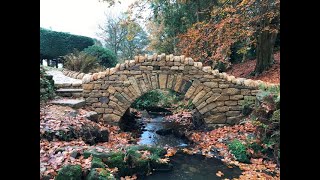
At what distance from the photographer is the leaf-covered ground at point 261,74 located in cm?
853

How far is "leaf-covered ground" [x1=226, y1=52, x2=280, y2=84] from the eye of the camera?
28.0 ft

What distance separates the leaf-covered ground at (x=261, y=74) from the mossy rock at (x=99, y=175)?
5.94 m

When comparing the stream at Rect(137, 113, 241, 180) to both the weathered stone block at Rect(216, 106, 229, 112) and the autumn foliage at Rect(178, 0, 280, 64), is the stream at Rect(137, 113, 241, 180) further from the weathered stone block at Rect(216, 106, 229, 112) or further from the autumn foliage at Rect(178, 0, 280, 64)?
the autumn foliage at Rect(178, 0, 280, 64)

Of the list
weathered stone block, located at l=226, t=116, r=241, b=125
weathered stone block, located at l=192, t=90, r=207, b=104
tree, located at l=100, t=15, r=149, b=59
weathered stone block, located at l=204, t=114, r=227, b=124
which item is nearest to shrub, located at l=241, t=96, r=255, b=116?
weathered stone block, located at l=226, t=116, r=241, b=125

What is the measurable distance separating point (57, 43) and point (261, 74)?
9431 mm

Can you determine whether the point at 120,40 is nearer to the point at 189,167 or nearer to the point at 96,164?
the point at 189,167

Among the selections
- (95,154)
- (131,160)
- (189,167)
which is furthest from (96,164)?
(189,167)

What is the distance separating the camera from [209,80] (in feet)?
23.1

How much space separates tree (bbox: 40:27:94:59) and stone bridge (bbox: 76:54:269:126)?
7.14 m
